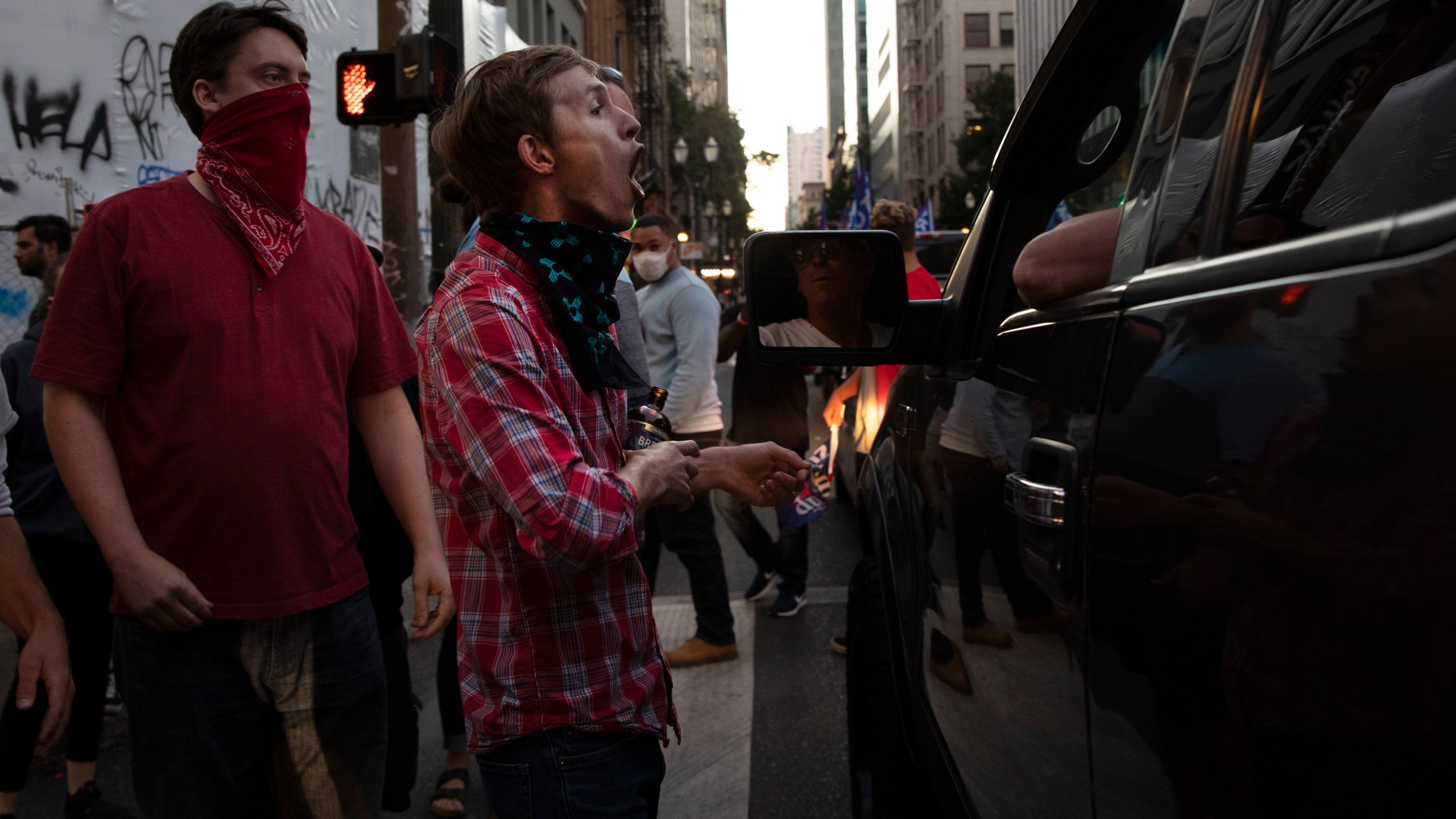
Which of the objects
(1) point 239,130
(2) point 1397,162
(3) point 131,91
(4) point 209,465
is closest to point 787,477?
(2) point 1397,162

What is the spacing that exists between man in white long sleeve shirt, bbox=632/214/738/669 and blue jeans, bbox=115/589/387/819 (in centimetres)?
268

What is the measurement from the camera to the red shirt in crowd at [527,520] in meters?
1.46

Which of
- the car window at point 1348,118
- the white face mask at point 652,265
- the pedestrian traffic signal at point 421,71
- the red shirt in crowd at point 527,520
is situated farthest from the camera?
the pedestrian traffic signal at point 421,71

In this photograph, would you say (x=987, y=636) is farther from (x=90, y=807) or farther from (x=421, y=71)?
(x=421, y=71)

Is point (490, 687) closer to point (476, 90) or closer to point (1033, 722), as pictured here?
point (1033, 722)

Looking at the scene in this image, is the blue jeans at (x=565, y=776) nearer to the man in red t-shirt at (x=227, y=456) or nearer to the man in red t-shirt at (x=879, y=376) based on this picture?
the man in red t-shirt at (x=227, y=456)

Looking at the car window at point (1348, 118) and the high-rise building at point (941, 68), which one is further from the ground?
the high-rise building at point (941, 68)

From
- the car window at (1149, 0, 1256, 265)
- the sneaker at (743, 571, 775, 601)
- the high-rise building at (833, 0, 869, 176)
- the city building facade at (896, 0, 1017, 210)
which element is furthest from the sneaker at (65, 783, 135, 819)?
the high-rise building at (833, 0, 869, 176)

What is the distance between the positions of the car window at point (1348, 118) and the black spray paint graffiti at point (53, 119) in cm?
843

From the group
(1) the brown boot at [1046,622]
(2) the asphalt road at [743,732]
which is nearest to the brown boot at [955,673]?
(1) the brown boot at [1046,622]

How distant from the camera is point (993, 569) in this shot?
5.31ft

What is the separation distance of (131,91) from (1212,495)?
30.9ft

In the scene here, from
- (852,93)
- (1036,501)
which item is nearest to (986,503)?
(1036,501)

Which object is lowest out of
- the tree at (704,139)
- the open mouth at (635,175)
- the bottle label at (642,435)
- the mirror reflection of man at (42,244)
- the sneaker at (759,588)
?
the sneaker at (759,588)
